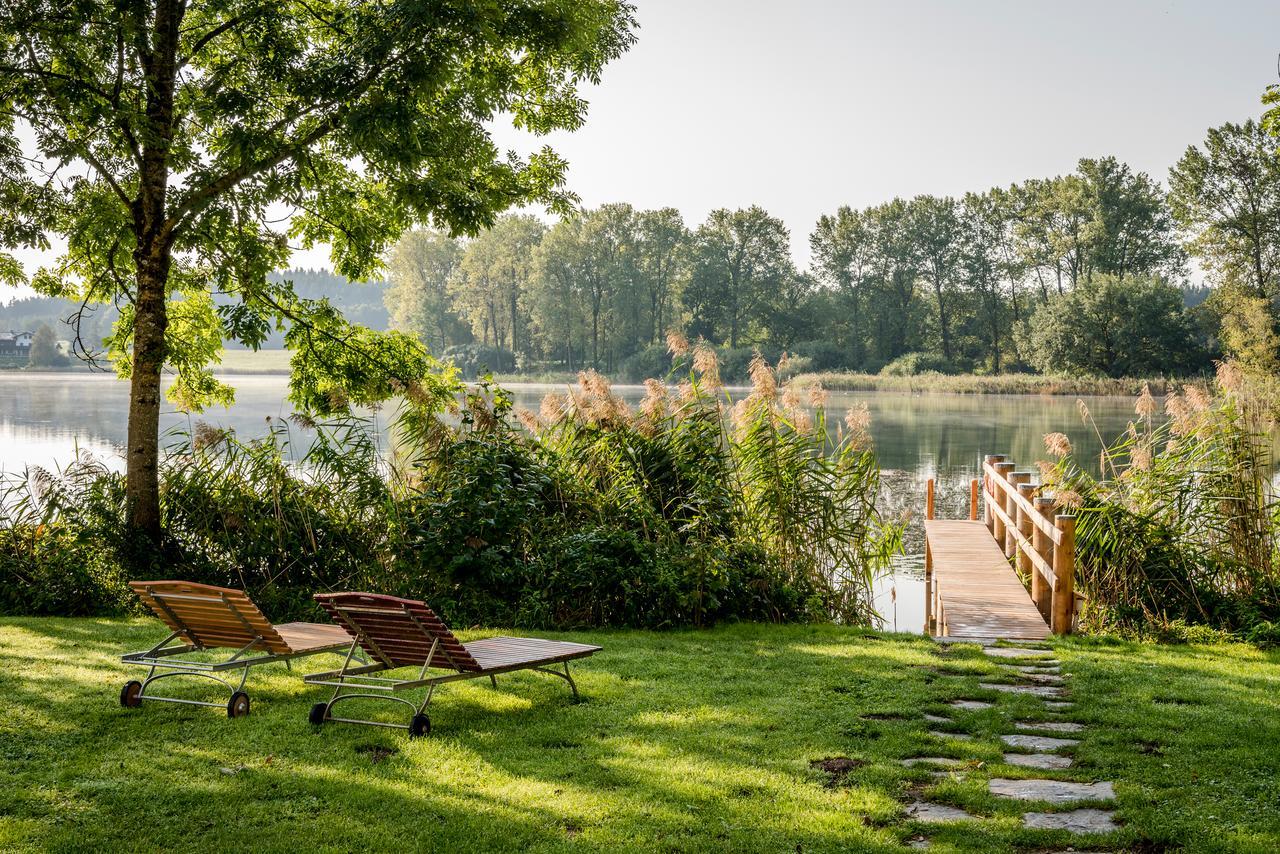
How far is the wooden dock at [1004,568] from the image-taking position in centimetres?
801

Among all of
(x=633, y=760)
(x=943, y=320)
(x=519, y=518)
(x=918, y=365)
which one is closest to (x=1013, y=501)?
(x=519, y=518)

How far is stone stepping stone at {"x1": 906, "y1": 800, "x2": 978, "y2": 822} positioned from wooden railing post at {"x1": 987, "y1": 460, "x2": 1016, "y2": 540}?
8080 mm

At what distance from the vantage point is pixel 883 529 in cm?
970

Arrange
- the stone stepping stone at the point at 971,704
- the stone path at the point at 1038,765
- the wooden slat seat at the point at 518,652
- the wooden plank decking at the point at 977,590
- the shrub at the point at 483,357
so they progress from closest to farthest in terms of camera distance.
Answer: the stone path at the point at 1038,765, the wooden slat seat at the point at 518,652, the stone stepping stone at the point at 971,704, the wooden plank decking at the point at 977,590, the shrub at the point at 483,357

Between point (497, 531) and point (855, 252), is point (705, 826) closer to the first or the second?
point (497, 531)

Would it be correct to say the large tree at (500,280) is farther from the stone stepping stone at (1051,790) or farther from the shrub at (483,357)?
the stone stepping stone at (1051,790)

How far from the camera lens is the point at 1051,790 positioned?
13.9 feet

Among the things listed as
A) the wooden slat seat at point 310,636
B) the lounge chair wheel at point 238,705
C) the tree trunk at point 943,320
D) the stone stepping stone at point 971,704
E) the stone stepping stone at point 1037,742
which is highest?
the tree trunk at point 943,320

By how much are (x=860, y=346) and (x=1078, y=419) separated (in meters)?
31.3

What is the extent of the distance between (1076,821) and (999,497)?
908 cm

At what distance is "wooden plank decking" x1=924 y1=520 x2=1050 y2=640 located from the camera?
8.54 meters

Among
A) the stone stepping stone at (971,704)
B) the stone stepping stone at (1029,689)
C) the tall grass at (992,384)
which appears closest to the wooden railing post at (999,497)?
the stone stepping stone at (1029,689)

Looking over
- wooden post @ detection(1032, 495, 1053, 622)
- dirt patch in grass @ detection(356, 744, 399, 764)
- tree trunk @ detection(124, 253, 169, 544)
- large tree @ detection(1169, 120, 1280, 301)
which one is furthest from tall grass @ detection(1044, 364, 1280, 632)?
large tree @ detection(1169, 120, 1280, 301)

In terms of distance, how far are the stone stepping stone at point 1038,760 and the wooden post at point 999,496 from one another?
23.9ft
